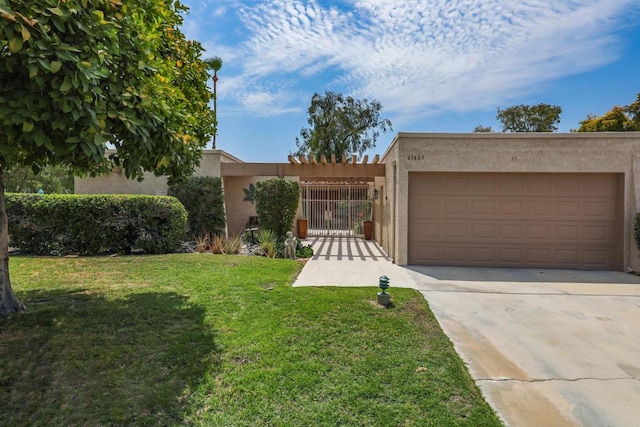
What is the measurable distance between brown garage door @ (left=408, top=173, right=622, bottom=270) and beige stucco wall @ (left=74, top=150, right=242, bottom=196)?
304 inches

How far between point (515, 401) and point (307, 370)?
1990 millimetres

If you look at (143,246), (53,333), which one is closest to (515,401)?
(53,333)

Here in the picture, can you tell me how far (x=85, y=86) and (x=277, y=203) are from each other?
29.0 ft

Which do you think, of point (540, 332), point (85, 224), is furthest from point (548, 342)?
point (85, 224)

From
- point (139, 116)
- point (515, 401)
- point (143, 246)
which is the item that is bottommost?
point (515, 401)

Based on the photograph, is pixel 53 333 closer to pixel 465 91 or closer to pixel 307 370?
pixel 307 370

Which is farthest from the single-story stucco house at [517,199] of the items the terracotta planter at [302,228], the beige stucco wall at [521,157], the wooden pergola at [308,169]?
the terracotta planter at [302,228]

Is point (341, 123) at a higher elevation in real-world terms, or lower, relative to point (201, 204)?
higher

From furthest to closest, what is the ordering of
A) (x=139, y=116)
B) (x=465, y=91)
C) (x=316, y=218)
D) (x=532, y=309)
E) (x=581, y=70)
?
(x=316, y=218), (x=465, y=91), (x=581, y=70), (x=532, y=309), (x=139, y=116)

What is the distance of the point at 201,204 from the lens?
1230 centimetres

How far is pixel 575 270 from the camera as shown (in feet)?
29.2

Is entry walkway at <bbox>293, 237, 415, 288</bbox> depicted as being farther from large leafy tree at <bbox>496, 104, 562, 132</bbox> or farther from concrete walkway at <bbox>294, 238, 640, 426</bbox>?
large leafy tree at <bbox>496, 104, 562, 132</bbox>

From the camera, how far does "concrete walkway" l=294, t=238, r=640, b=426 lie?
Result: 10.00 ft

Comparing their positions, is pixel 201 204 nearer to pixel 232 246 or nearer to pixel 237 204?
pixel 232 246
